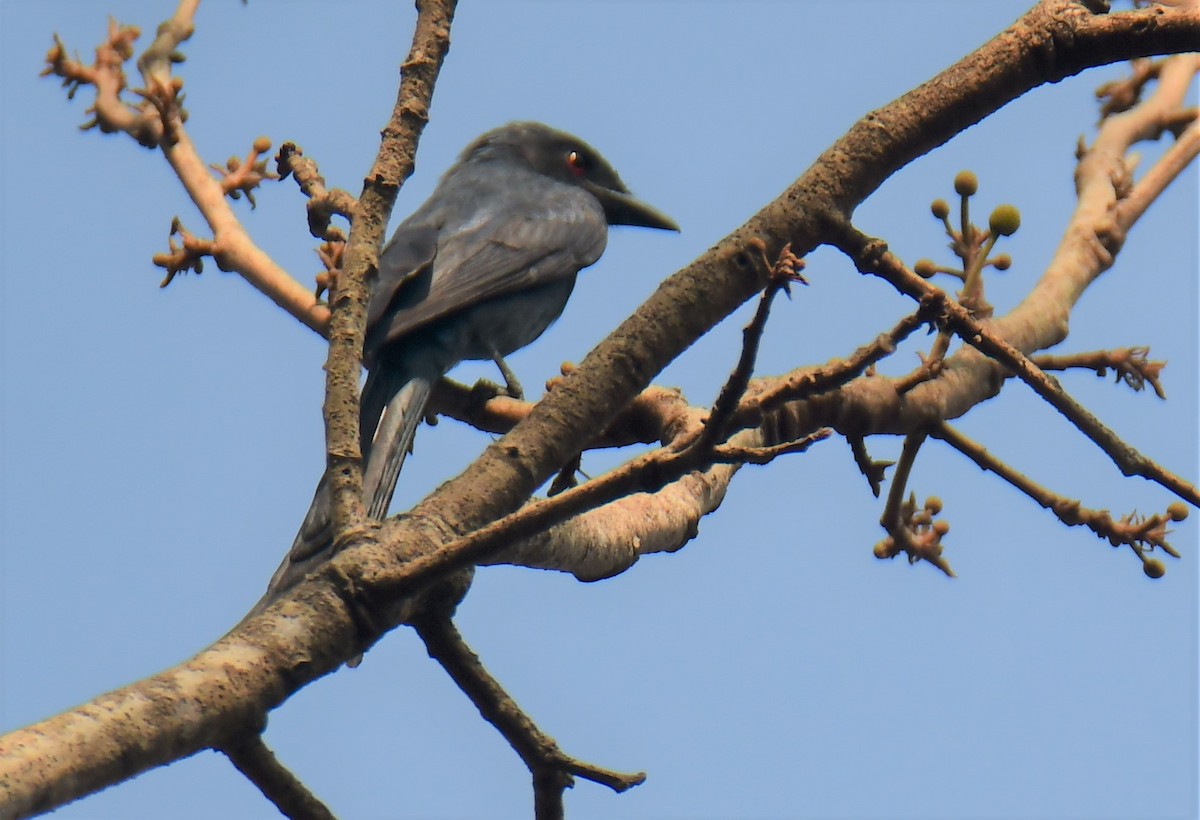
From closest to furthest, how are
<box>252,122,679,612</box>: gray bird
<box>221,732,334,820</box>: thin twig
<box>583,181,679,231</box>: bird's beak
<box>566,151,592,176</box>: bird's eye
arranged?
<box>221,732,334,820</box>: thin twig → <box>252,122,679,612</box>: gray bird → <box>583,181,679,231</box>: bird's beak → <box>566,151,592,176</box>: bird's eye

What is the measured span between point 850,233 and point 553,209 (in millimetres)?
3851

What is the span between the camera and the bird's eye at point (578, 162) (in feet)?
23.6

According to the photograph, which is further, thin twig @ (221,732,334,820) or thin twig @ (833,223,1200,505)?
thin twig @ (833,223,1200,505)

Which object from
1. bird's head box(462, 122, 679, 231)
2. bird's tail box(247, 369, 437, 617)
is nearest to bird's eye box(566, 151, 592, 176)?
bird's head box(462, 122, 679, 231)

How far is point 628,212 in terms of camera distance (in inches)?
277

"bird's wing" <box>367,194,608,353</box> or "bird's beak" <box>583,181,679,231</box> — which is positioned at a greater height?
"bird's beak" <box>583,181,679,231</box>

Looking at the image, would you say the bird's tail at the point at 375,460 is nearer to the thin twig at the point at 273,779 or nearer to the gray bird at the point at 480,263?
the gray bird at the point at 480,263

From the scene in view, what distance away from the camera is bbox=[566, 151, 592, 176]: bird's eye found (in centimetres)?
718

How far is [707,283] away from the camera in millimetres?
2475

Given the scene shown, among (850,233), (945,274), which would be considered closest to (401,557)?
(850,233)

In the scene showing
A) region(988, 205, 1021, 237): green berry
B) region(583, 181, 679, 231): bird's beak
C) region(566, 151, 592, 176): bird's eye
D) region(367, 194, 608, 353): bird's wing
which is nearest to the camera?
region(988, 205, 1021, 237): green berry

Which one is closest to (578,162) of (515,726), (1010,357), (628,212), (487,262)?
(628,212)

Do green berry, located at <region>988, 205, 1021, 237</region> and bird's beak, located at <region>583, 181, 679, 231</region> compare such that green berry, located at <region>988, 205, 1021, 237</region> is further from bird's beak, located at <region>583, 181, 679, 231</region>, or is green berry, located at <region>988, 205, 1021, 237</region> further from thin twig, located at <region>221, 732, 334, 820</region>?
bird's beak, located at <region>583, 181, 679, 231</region>

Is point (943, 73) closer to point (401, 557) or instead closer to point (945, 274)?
point (945, 274)
